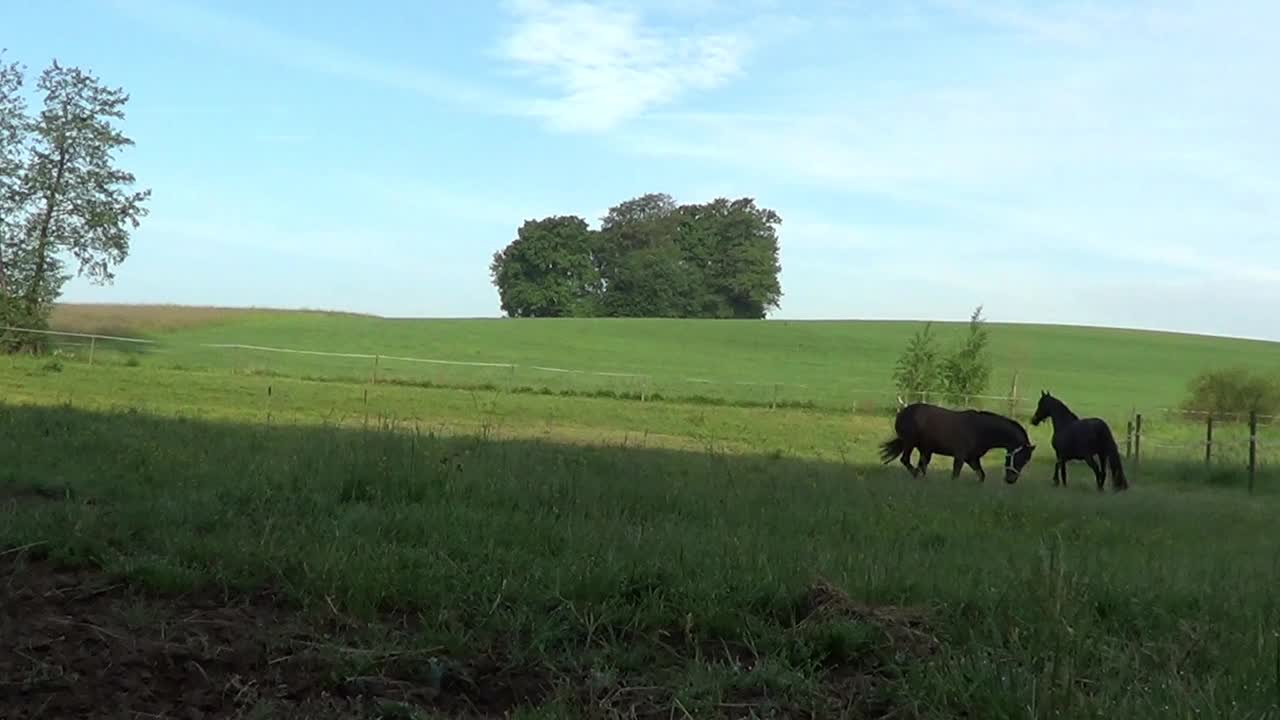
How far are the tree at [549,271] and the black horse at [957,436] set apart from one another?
68.6 meters

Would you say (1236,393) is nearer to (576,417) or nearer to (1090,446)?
(1090,446)

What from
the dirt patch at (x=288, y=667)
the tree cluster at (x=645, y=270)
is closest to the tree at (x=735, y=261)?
the tree cluster at (x=645, y=270)

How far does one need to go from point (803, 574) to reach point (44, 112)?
45.9 metres

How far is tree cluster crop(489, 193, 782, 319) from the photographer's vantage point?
87.1 meters

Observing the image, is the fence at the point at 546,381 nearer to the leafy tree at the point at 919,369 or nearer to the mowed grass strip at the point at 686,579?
the leafy tree at the point at 919,369

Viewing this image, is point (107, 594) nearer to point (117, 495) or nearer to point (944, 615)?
point (117, 495)

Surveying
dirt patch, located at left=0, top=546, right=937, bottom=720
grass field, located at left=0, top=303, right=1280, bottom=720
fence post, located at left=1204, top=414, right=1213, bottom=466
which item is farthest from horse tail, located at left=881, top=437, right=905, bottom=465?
dirt patch, located at left=0, top=546, right=937, bottom=720

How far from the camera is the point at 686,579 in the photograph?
5180 millimetres

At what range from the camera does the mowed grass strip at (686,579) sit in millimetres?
3959

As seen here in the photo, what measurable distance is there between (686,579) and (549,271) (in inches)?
3311

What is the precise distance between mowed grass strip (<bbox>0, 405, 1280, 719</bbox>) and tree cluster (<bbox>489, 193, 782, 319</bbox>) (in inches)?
3092

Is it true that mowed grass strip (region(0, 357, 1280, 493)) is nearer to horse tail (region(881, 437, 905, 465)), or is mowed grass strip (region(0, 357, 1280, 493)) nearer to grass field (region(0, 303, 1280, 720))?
horse tail (region(881, 437, 905, 465))

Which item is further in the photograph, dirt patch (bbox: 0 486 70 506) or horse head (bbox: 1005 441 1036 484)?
horse head (bbox: 1005 441 1036 484)

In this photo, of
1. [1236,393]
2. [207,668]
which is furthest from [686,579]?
[1236,393]
